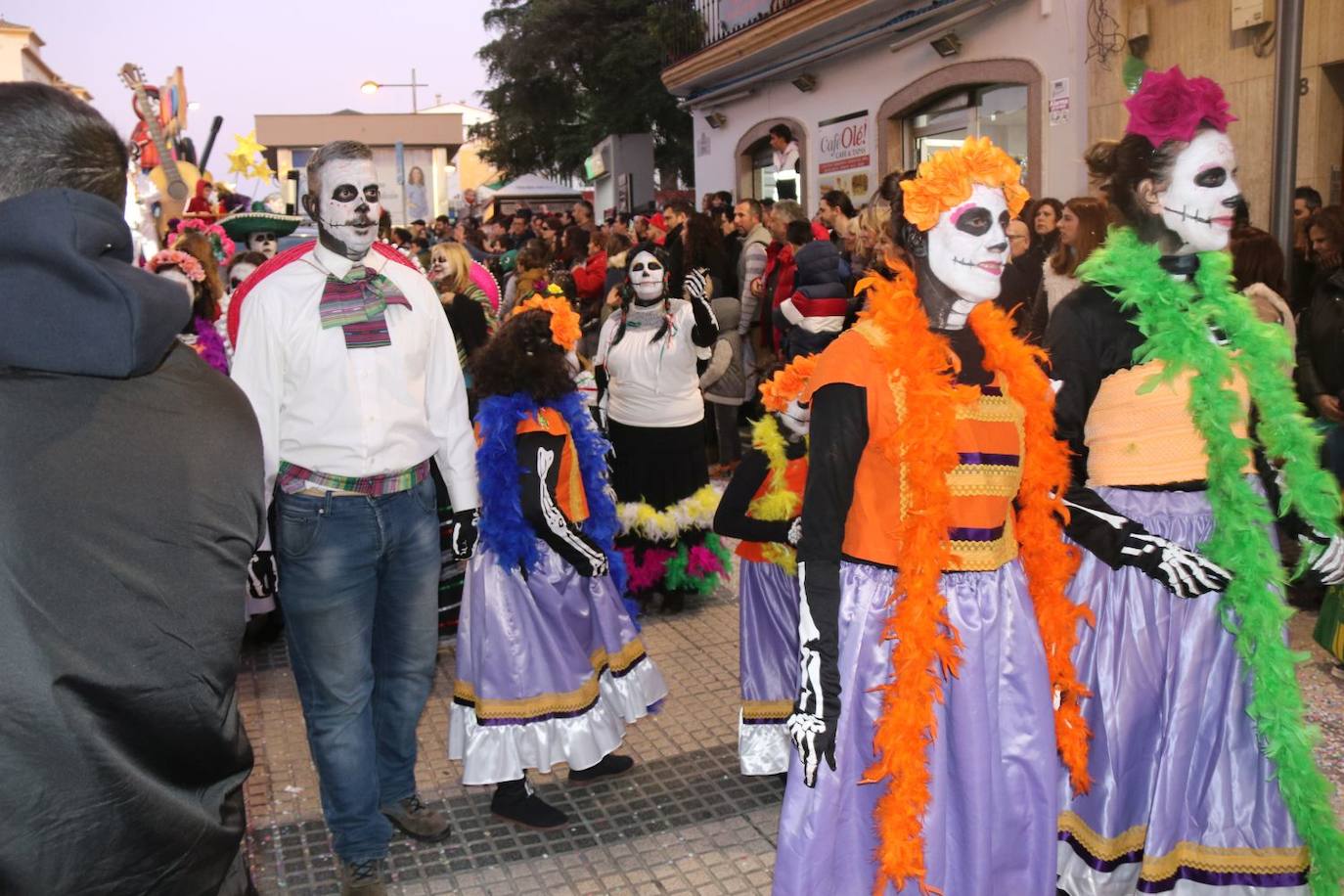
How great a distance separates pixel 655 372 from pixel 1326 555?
11.4ft

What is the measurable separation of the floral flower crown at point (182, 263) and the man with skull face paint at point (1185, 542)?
15.5 feet

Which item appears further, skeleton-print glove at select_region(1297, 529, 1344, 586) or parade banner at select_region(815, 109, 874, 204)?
parade banner at select_region(815, 109, 874, 204)

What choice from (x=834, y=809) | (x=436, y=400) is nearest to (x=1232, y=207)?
(x=834, y=809)

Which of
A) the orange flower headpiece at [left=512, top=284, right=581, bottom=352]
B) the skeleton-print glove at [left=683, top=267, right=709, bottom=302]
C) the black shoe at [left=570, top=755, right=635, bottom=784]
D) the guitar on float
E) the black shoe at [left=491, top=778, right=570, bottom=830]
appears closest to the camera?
the black shoe at [left=491, top=778, right=570, bottom=830]

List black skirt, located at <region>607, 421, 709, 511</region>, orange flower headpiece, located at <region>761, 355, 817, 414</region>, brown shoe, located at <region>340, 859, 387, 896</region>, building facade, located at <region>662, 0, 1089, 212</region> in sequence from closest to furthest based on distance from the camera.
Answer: brown shoe, located at <region>340, 859, 387, 896</region> → orange flower headpiece, located at <region>761, 355, 817, 414</region> → black skirt, located at <region>607, 421, 709, 511</region> → building facade, located at <region>662, 0, 1089, 212</region>

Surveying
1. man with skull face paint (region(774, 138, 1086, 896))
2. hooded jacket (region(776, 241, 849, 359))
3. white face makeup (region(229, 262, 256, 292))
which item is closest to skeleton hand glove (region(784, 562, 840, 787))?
man with skull face paint (region(774, 138, 1086, 896))

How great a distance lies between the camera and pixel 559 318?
4.26m

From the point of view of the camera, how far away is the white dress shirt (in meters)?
3.35

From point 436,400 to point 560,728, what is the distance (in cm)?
126

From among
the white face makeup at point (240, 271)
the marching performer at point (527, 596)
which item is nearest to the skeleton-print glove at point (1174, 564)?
the marching performer at point (527, 596)

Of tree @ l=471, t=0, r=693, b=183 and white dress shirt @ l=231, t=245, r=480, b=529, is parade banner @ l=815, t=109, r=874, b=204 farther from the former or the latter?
white dress shirt @ l=231, t=245, r=480, b=529

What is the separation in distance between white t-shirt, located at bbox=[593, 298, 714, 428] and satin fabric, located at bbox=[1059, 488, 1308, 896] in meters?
3.14

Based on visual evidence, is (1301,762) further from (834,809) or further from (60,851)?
(60,851)

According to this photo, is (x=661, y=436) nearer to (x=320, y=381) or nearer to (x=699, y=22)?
(x=320, y=381)
